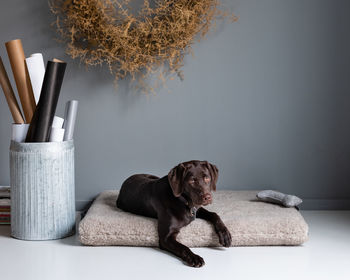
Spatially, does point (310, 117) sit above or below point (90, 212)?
above

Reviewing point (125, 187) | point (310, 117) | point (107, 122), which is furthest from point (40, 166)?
point (310, 117)

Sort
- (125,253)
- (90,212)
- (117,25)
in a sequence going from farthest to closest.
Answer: (117,25), (90,212), (125,253)

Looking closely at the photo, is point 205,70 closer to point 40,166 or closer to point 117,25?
point 117,25

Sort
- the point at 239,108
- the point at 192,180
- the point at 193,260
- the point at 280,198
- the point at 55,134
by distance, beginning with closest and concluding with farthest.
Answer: the point at 193,260 < the point at 192,180 < the point at 55,134 < the point at 280,198 < the point at 239,108

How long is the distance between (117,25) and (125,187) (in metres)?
0.79

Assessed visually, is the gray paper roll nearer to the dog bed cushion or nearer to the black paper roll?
the black paper roll

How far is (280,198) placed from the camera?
2158 mm

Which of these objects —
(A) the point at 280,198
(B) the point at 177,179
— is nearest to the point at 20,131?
(B) the point at 177,179

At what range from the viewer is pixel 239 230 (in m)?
1.88

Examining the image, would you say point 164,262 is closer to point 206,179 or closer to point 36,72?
point 206,179

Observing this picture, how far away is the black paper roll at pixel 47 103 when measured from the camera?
1896 mm

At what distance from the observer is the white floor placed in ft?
5.24

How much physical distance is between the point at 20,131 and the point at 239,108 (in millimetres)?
1079

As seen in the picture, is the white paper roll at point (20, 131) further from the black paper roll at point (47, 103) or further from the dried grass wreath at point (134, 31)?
the dried grass wreath at point (134, 31)
